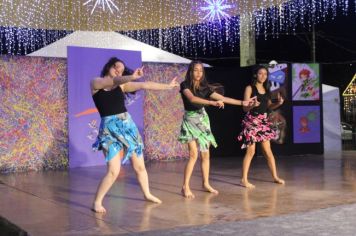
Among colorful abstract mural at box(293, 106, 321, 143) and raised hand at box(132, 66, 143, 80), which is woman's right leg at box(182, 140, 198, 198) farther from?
colorful abstract mural at box(293, 106, 321, 143)

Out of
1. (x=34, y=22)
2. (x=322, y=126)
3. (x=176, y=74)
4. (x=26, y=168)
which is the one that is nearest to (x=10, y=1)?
(x=34, y=22)

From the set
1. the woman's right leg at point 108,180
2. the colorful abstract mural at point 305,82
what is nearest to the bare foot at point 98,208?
the woman's right leg at point 108,180

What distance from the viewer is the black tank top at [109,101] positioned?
5211mm

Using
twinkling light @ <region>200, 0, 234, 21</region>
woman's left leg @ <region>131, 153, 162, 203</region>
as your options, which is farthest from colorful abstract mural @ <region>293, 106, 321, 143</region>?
woman's left leg @ <region>131, 153, 162, 203</region>

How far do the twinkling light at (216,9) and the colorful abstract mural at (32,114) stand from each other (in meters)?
2.83

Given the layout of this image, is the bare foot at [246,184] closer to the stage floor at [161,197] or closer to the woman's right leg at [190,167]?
the stage floor at [161,197]

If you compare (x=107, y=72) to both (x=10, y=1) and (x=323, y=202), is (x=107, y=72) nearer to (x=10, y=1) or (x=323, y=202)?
(x=323, y=202)

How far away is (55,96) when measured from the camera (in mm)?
9305

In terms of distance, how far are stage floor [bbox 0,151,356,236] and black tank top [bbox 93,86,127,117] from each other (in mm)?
1043

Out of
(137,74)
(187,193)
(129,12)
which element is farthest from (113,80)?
(129,12)

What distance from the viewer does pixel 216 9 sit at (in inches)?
363

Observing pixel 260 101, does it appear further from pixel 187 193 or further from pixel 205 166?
pixel 187 193

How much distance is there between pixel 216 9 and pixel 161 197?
440cm

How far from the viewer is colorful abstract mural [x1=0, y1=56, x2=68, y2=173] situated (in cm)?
892
